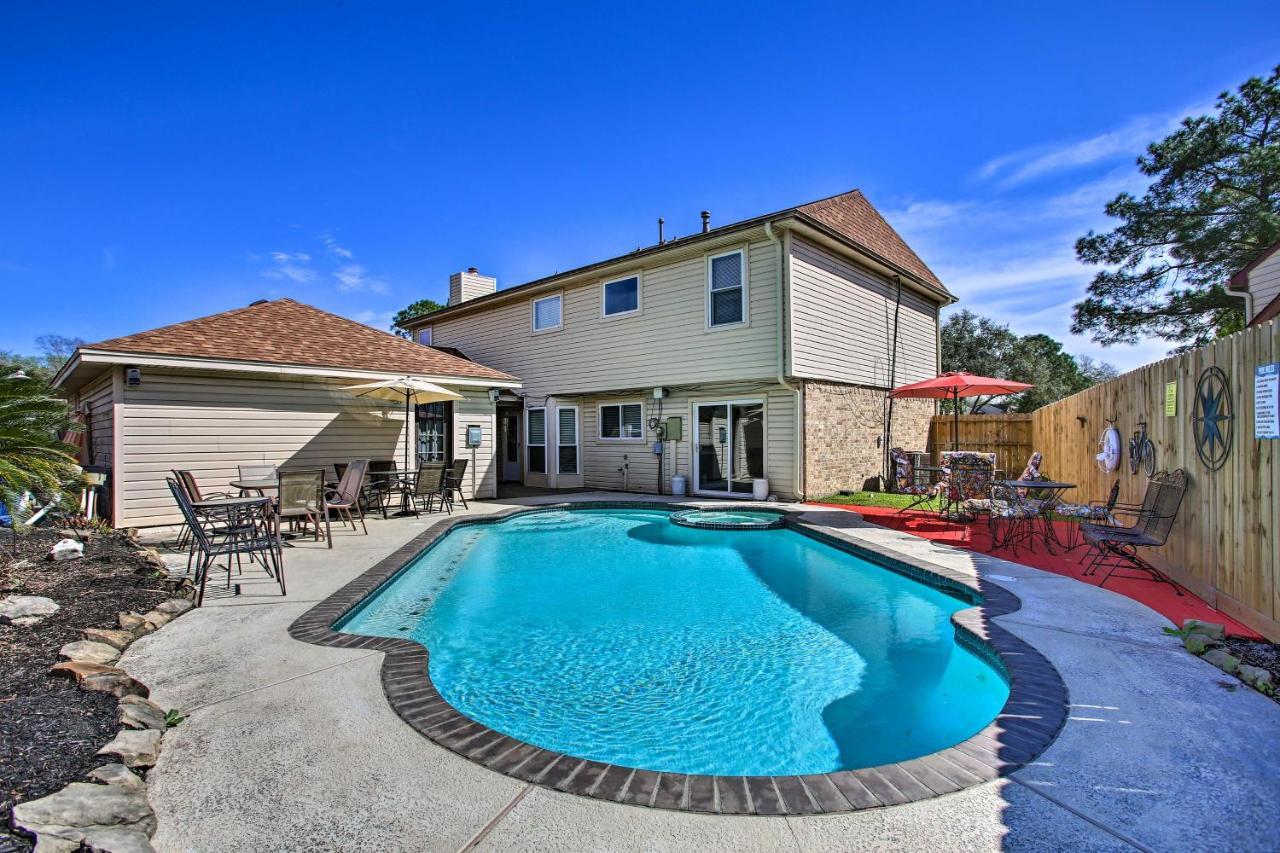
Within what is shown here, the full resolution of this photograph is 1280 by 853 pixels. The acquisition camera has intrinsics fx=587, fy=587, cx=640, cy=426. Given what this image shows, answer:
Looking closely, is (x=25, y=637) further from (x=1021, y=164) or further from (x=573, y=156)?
(x=1021, y=164)

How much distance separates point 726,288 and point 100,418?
11.9 metres

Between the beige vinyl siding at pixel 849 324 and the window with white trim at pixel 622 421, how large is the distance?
4356mm

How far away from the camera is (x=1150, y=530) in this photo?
18.4 feet

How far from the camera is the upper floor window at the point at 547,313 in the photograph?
51.0 ft

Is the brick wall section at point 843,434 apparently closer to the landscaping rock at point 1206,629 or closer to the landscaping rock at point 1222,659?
the landscaping rock at point 1206,629

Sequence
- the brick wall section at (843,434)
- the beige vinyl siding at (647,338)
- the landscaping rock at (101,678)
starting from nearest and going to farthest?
the landscaping rock at (101,678) → the beige vinyl siding at (647,338) → the brick wall section at (843,434)

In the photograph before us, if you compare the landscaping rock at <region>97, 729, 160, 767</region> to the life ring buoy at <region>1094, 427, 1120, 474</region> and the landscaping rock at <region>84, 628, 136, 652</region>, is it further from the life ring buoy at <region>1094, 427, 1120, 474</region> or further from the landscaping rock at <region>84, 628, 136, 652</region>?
the life ring buoy at <region>1094, 427, 1120, 474</region>

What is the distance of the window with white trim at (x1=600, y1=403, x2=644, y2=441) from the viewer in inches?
571

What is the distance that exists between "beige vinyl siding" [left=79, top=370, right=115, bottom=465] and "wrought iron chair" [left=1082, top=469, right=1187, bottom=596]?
13.2 metres

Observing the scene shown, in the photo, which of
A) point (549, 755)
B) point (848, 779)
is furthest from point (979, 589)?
point (549, 755)

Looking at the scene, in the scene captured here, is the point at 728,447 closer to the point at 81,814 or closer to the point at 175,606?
the point at 175,606

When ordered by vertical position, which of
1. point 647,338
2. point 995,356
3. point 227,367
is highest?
point 995,356

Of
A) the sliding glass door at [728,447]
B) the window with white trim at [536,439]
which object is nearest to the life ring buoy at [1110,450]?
the sliding glass door at [728,447]

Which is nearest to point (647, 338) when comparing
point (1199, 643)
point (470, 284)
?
point (470, 284)
